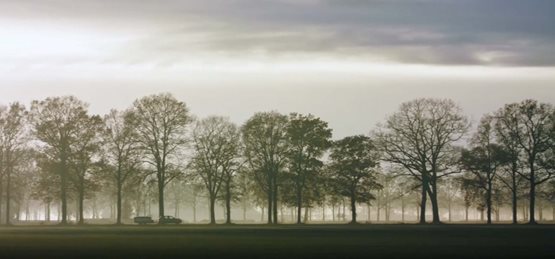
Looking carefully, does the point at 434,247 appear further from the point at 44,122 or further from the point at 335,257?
the point at 44,122

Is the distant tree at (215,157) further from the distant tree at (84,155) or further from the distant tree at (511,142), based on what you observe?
the distant tree at (511,142)

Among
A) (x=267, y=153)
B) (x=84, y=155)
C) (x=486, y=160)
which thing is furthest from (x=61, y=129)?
(x=486, y=160)

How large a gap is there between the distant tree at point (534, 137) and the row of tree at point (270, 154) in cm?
13

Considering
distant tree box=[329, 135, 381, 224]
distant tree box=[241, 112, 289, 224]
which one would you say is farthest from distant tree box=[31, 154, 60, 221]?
distant tree box=[329, 135, 381, 224]

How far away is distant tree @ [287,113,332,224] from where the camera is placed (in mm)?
112938

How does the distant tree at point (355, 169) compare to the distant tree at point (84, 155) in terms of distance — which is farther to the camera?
the distant tree at point (355, 169)

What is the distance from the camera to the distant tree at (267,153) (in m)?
113

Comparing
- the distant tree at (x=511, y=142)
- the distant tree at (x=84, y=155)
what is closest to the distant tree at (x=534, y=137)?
the distant tree at (x=511, y=142)

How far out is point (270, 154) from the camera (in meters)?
114

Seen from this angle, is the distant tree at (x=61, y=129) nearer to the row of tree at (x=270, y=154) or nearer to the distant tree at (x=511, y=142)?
the row of tree at (x=270, y=154)

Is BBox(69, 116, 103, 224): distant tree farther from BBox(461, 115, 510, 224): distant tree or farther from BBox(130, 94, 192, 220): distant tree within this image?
BBox(461, 115, 510, 224): distant tree

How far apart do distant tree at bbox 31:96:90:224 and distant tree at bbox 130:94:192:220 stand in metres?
7.72

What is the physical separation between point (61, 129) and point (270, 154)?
29.8 m

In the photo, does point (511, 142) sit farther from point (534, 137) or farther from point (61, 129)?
point (61, 129)
